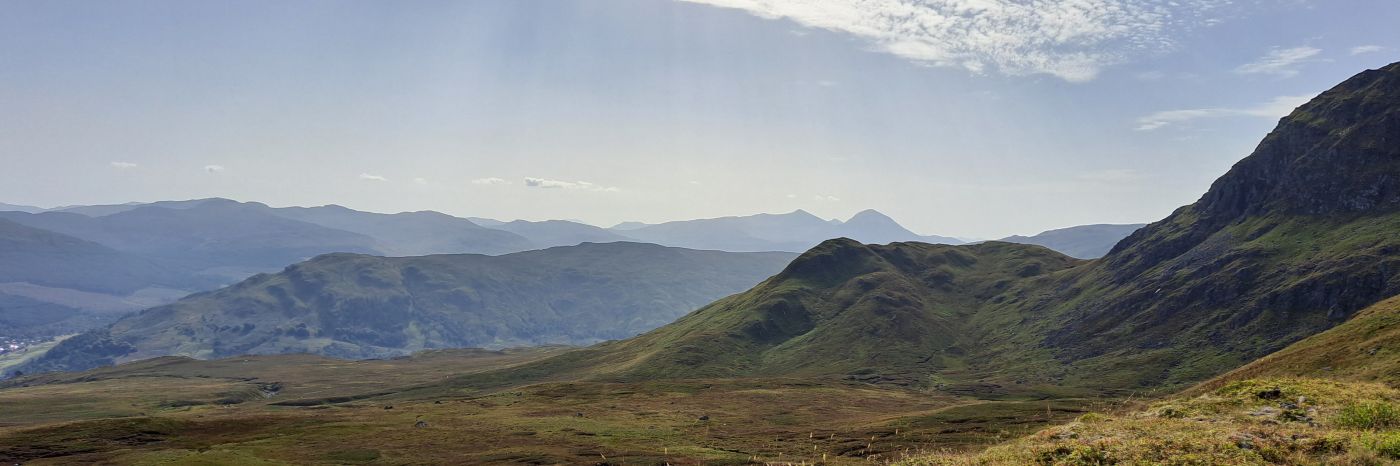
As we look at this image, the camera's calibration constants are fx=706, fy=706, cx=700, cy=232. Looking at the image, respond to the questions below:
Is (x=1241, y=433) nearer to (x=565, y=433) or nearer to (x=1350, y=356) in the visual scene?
(x=1350, y=356)

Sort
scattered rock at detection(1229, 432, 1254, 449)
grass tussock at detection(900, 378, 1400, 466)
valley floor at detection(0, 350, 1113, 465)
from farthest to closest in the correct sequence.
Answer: valley floor at detection(0, 350, 1113, 465)
scattered rock at detection(1229, 432, 1254, 449)
grass tussock at detection(900, 378, 1400, 466)

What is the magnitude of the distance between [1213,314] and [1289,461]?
7629 inches

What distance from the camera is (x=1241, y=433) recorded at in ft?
90.4

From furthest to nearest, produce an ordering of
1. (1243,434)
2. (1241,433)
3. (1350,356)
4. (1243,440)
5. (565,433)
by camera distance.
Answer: (565,433) → (1350,356) → (1241,433) → (1243,434) → (1243,440)

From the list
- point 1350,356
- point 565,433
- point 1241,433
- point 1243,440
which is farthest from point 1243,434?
point 565,433

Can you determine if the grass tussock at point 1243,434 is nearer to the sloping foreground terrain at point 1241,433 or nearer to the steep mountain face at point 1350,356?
the sloping foreground terrain at point 1241,433

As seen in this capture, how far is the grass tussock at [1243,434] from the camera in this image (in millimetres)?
24344

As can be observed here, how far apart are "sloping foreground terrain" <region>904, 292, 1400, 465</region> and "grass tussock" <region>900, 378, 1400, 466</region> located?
1.2 inches

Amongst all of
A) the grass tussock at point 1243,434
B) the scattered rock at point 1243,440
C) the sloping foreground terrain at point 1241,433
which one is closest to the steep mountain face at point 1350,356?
the sloping foreground terrain at point 1241,433

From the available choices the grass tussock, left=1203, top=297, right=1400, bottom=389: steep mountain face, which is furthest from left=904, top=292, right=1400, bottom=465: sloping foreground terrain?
left=1203, top=297, right=1400, bottom=389: steep mountain face

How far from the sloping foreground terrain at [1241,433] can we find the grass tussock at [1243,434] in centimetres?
3

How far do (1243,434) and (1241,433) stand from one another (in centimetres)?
16

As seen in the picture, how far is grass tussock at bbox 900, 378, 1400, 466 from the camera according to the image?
2434cm

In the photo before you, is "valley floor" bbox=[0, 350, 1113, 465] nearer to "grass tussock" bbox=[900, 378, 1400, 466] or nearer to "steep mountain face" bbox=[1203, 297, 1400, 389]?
"steep mountain face" bbox=[1203, 297, 1400, 389]
